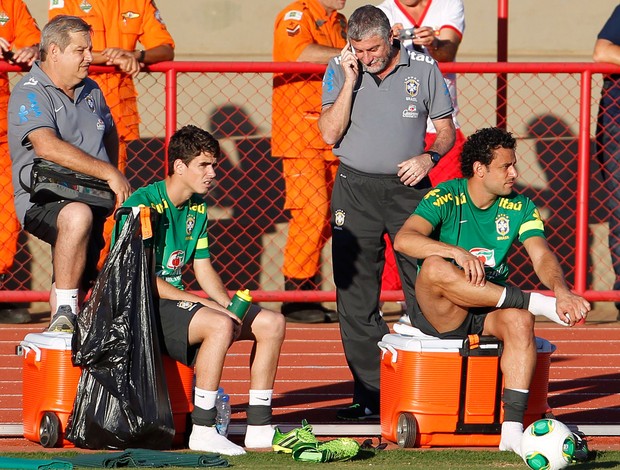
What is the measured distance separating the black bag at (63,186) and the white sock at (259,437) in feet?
5.38

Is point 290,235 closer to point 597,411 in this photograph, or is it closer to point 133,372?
point 597,411

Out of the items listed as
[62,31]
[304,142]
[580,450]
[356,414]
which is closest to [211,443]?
[356,414]

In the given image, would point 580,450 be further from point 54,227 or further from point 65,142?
point 65,142

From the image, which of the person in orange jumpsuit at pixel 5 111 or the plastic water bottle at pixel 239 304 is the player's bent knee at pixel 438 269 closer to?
the plastic water bottle at pixel 239 304

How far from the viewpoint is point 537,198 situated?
35.2 ft

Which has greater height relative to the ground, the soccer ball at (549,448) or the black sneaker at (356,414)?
the soccer ball at (549,448)

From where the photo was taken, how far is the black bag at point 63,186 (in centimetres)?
711

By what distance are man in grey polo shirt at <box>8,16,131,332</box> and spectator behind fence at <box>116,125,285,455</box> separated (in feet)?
1.98

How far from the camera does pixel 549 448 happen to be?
557 centimetres

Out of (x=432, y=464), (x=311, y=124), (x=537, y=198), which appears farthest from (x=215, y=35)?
(x=432, y=464)

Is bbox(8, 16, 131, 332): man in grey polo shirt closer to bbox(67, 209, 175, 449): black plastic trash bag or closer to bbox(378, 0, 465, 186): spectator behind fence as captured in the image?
Result: bbox(67, 209, 175, 449): black plastic trash bag

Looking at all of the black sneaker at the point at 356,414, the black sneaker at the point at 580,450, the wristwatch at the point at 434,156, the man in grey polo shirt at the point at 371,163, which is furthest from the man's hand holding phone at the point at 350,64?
the black sneaker at the point at 580,450

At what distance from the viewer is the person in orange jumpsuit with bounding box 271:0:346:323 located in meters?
9.35

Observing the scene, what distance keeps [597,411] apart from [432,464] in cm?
170
